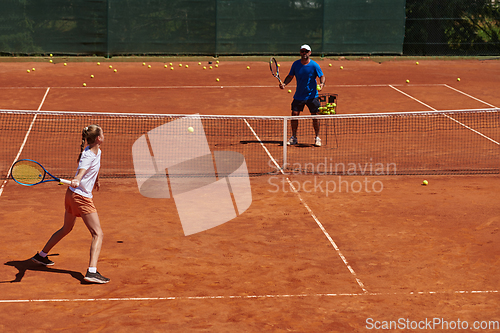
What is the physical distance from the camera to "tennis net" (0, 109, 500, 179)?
1171cm

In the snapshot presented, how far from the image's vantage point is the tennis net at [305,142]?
11.7 m

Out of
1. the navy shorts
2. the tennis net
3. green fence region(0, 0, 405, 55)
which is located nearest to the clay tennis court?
the tennis net

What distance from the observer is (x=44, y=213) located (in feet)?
29.6

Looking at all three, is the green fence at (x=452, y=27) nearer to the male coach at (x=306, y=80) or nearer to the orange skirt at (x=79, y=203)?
the male coach at (x=306, y=80)

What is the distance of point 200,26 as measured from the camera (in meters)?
24.1

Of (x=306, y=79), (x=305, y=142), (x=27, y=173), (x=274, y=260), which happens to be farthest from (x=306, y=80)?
(x=27, y=173)

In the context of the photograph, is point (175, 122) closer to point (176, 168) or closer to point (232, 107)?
point (232, 107)

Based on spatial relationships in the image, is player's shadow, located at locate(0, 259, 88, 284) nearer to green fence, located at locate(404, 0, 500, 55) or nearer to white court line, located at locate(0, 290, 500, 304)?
white court line, located at locate(0, 290, 500, 304)

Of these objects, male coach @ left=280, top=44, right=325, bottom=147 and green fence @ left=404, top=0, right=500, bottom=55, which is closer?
male coach @ left=280, top=44, right=325, bottom=147

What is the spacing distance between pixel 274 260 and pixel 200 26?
1797 centimetres

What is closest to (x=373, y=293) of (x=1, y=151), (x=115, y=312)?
→ (x=115, y=312)

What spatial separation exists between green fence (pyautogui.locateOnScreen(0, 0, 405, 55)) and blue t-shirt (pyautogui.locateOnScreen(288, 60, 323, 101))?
1190 cm

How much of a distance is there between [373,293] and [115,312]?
8.64 ft

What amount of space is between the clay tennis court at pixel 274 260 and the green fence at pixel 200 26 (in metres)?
11.7
